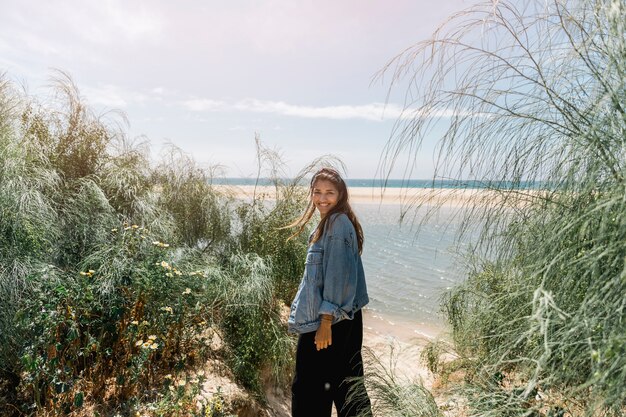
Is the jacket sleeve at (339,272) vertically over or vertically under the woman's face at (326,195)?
under

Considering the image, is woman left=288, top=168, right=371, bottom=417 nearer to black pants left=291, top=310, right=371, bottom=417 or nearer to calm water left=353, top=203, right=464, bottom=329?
black pants left=291, top=310, right=371, bottom=417

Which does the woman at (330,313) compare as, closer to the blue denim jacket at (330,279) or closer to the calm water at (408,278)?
the blue denim jacket at (330,279)

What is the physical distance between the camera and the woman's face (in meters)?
2.75

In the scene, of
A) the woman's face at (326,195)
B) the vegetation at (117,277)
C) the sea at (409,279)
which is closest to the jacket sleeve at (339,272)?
the woman's face at (326,195)

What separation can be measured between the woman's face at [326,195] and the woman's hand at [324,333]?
69 centimetres

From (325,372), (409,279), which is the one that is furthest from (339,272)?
(409,279)

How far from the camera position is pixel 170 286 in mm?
3332

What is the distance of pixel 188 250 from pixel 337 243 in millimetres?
2378

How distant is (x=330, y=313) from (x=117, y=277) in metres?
1.67

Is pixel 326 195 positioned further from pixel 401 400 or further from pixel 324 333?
pixel 401 400

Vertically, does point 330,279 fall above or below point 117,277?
above

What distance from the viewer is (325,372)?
2689 mm

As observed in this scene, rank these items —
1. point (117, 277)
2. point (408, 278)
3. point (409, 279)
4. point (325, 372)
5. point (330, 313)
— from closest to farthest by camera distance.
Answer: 1. point (330, 313)
2. point (325, 372)
3. point (117, 277)
4. point (409, 279)
5. point (408, 278)

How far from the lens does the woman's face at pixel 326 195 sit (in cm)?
275
